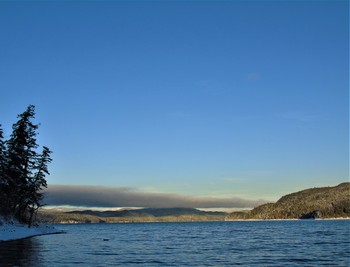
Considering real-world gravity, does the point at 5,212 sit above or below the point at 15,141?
below

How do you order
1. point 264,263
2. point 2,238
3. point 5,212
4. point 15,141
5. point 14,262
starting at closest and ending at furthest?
1. point 14,262
2. point 264,263
3. point 2,238
4. point 5,212
5. point 15,141

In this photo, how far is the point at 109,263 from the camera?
115 feet

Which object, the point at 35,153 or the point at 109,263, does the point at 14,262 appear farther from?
the point at 35,153

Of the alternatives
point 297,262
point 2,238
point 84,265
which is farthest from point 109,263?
point 2,238

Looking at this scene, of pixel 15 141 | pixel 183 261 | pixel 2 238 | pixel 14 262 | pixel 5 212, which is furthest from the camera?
pixel 15 141

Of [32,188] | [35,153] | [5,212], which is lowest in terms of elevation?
[5,212]

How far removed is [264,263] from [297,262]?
118 inches

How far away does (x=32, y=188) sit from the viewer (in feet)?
305

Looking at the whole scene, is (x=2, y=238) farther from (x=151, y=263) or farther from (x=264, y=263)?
(x=264, y=263)

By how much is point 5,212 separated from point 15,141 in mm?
17057

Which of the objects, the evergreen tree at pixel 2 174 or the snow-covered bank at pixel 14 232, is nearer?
the snow-covered bank at pixel 14 232

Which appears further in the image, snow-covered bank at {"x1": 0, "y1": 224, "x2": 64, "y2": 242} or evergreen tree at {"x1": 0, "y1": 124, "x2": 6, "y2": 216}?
evergreen tree at {"x1": 0, "y1": 124, "x2": 6, "y2": 216}

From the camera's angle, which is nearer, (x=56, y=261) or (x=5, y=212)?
(x=56, y=261)

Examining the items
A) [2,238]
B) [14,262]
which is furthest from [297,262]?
[2,238]
